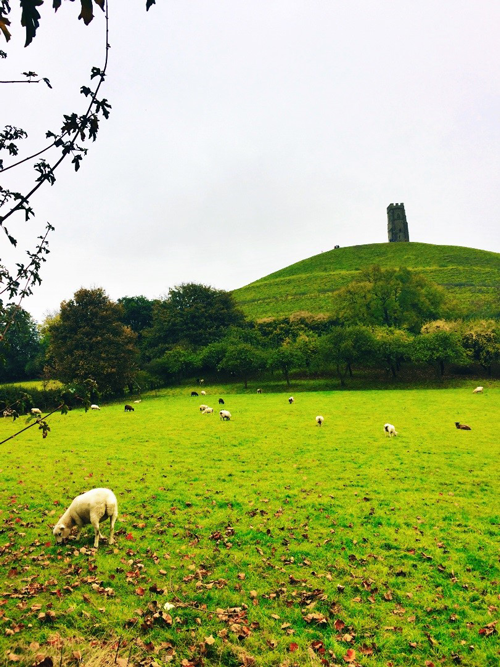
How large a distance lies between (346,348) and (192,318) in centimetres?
3633

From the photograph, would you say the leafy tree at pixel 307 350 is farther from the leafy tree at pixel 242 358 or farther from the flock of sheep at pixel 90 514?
the flock of sheep at pixel 90 514

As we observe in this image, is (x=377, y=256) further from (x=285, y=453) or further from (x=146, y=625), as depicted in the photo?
(x=146, y=625)

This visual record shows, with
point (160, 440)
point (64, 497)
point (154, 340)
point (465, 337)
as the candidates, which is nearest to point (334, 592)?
point (64, 497)

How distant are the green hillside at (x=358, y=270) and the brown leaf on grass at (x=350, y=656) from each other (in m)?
75.0

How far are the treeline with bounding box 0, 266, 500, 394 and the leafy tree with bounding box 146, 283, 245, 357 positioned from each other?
0.21m

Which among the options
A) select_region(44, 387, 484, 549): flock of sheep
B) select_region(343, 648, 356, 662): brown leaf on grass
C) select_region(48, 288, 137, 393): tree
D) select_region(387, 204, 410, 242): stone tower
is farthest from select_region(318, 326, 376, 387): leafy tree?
select_region(387, 204, 410, 242): stone tower

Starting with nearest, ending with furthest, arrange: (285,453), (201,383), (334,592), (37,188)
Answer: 1. (37,188)
2. (334,592)
3. (285,453)
4. (201,383)

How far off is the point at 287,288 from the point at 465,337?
61.5 meters

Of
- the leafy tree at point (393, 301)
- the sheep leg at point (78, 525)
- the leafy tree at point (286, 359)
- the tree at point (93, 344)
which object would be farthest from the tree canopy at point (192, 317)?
the sheep leg at point (78, 525)

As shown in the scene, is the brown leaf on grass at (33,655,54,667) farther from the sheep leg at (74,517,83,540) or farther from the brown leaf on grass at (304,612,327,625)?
the sheep leg at (74,517,83,540)

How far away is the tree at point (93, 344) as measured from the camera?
5056 cm

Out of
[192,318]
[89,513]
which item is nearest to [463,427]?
[89,513]

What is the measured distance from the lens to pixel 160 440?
21875mm

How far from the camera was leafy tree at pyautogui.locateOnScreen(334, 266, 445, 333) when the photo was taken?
66875 mm
